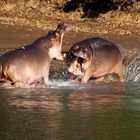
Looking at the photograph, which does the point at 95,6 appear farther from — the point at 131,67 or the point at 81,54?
the point at 81,54

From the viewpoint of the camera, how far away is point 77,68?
10.5m

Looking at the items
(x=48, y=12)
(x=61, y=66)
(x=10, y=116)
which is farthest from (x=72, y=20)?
(x=10, y=116)

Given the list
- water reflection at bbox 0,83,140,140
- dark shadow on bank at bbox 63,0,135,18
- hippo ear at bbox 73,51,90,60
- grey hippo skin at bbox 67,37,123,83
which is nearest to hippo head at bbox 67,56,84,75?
grey hippo skin at bbox 67,37,123,83

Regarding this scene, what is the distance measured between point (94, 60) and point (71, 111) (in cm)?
323

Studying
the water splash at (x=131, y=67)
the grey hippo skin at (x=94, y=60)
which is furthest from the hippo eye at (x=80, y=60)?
the water splash at (x=131, y=67)

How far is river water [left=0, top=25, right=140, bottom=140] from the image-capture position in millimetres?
6441

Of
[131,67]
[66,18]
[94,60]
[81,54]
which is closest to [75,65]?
[81,54]

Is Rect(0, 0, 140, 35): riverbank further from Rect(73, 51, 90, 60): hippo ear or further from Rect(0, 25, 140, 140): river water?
Rect(73, 51, 90, 60): hippo ear

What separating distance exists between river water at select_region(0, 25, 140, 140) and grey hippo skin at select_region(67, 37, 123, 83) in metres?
0.20

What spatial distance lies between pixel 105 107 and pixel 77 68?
2556 millimetres

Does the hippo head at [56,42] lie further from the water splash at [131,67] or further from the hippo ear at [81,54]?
the water splash at [131,67]

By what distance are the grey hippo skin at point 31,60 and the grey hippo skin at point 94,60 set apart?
277 millimetres

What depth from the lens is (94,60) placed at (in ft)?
35.4

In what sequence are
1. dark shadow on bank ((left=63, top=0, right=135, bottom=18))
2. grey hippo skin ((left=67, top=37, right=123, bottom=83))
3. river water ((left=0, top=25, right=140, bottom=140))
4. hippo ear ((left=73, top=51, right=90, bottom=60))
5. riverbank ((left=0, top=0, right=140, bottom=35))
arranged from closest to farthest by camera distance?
river water ((left=0, top=25, right=140, bottom=140)) < hippo ear ((left=73, top=51, right=90, bottom=60)) < grey hippo skin ((left=67, top=37, right=123, bottom=83)) < riverbank ((left=0, top=0, right=140, bottom=35)) < dark shadow on bank ((left=63, top=0, right=135, bottom=18))
